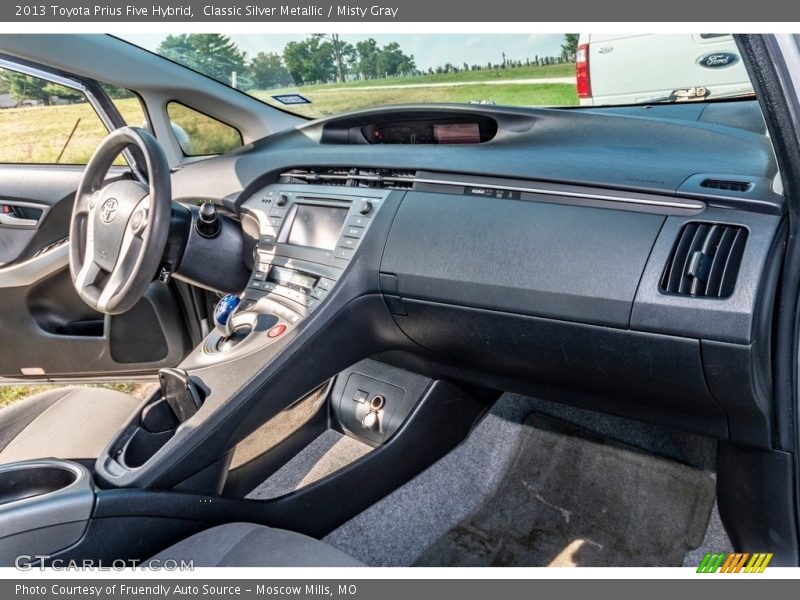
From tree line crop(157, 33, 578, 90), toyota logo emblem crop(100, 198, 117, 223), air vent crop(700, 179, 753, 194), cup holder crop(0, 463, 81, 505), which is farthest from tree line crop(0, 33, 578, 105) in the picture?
cup holder crop(0, 463, 81, 505)

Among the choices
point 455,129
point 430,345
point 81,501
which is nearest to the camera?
point 81,501

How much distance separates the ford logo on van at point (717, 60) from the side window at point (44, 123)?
2.20 meters

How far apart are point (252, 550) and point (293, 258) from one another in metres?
0.80

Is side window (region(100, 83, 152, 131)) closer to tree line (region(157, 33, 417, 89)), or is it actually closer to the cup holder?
tree line (region(157, 33, 417, 89))

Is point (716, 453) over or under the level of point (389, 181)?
under

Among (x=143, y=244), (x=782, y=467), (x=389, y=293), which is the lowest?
(x=782, y=467)

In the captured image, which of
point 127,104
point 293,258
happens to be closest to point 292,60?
point 127,104

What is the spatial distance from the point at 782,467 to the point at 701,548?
45 cm

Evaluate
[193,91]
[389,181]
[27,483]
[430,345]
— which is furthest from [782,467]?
[193,91]

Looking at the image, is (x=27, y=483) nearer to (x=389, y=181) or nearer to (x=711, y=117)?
(x=389, y=181)

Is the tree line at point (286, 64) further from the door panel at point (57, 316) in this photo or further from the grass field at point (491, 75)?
the door panel at point (57, 316)

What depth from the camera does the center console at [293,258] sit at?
1.74 metres

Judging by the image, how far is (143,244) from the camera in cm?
162

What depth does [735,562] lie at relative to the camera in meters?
1.58
